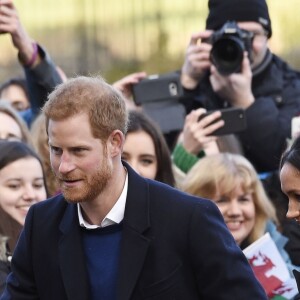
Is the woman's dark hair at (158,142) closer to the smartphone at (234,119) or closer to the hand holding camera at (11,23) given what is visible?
the smartphone at (234,119)

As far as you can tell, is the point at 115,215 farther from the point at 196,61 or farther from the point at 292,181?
the point at 196,61

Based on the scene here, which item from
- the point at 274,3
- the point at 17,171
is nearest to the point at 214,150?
the point at 17,171

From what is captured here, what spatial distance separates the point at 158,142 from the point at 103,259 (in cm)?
183

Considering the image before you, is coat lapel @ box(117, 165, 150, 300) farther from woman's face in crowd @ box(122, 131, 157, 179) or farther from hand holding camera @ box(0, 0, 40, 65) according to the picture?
hand holding camera @ box(0, 0, 40, 65)

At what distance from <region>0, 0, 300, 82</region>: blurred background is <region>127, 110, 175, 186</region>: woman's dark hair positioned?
14.3ft

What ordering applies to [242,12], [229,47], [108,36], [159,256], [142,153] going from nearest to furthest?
1. [159,256]
2. [142,153]
3. [229,47]
4. [242,12]
5. [108,36]

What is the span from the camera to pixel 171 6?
9984 mm

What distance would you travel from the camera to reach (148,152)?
538 centimetres

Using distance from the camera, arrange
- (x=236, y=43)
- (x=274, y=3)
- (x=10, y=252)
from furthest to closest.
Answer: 1. (x=274, y=3)
2. (x=236, y=43)
3. (x=10, y=252)

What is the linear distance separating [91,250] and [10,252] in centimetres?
115

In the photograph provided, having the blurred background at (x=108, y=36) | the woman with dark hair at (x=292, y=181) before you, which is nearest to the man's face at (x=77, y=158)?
the woman with dark hair at (x=292, y=181)

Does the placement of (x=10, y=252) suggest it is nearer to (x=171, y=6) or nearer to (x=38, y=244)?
(x=38, y=244)

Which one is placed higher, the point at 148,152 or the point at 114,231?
the point at 114,231

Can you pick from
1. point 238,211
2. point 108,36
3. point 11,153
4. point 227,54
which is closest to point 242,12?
point 227,54
